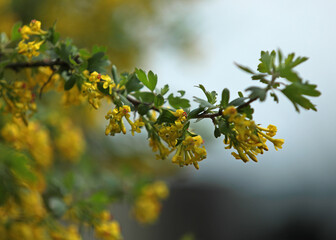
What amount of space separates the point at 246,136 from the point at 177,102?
5.4 inches

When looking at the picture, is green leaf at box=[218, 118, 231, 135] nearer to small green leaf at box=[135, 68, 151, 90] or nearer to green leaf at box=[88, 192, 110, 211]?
small green leaf at box=[135, 68, 151, 90]

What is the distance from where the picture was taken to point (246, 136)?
1.37ft

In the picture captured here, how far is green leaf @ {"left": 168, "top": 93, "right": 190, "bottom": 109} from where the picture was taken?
521 millimetres

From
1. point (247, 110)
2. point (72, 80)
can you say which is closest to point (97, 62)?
point (72, 80)

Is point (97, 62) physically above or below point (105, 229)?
above

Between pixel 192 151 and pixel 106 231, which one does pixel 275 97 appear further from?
pixel 106 231

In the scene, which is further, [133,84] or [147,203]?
[147,203]

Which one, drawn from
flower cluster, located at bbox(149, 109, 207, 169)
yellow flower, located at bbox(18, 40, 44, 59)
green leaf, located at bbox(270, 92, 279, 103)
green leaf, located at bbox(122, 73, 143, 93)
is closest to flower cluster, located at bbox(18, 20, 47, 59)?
yellow flower, located at bbox(18, 40, 44, 59)

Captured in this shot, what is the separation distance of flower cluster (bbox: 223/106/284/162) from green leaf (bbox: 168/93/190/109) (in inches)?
3.5

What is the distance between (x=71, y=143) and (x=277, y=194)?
2.67m

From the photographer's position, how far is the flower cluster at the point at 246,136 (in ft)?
1.35

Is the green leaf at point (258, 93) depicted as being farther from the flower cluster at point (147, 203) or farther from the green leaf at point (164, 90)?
the flower cluster at point (147, 203)

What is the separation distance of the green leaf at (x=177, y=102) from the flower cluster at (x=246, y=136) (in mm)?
88

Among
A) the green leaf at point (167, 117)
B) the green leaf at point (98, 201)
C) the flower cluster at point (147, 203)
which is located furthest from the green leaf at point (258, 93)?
the flower cluster at point (147, 203)
